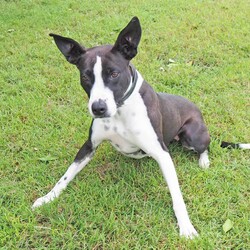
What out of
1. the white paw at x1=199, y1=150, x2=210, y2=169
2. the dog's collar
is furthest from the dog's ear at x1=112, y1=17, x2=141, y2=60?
the white paw at x1=199, y1=150, x2=210, y2=169

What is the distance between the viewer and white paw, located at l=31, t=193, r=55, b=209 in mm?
2996

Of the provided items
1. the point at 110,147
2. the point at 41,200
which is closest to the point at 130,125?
the point at 110,147

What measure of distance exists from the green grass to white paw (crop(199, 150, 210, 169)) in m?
0.07

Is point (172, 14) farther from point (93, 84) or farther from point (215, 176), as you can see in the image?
point (93, 84)

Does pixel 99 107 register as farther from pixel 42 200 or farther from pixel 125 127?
pixel 42 200

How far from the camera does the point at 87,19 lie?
22.3 feet

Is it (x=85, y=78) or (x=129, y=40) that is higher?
(x=129, y=40)

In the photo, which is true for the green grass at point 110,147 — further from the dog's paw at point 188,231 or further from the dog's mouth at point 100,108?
the dog's mouth at point 100,108

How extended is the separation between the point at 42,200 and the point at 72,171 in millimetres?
328

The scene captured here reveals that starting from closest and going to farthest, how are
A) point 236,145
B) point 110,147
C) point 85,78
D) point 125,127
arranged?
1. point 85,78
2. point 125,127
3. point 236,145
4. point 110,147

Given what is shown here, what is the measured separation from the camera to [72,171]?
10.3 ft

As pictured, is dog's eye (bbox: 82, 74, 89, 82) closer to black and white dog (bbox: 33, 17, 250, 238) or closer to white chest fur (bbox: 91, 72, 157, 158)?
black and white dog (bbox: 33, 17, 250, 238)

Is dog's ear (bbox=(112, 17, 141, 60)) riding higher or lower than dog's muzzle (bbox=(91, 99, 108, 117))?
higher

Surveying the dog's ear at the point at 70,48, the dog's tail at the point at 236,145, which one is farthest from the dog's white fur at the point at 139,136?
the dog's tail at the point at 236,145
